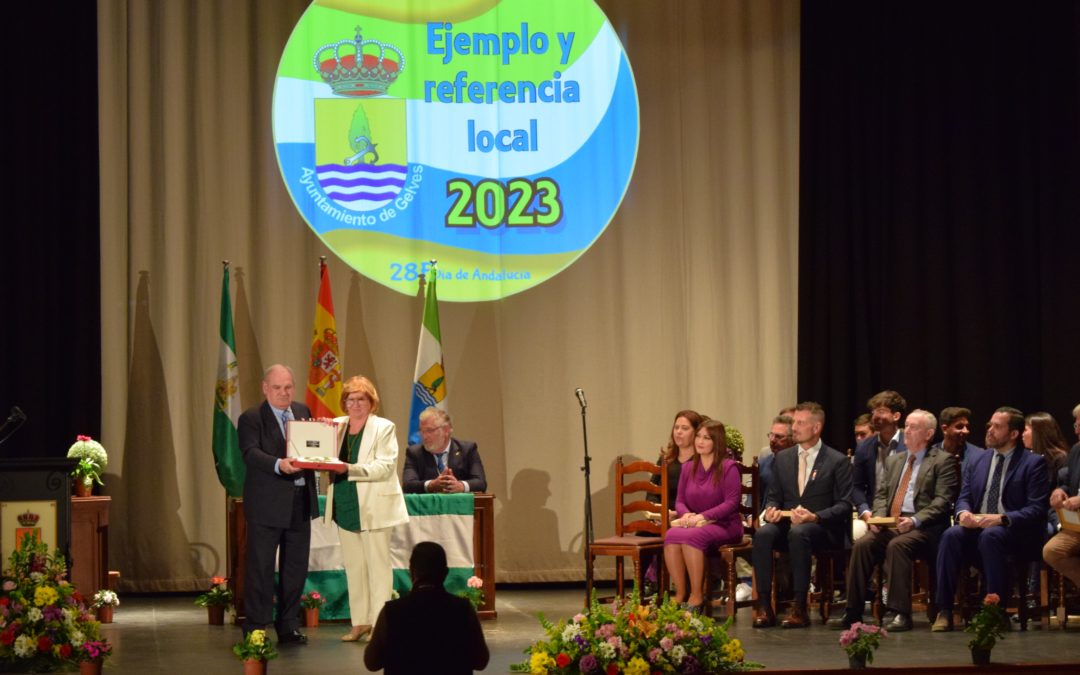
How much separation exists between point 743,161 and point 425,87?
216 cm

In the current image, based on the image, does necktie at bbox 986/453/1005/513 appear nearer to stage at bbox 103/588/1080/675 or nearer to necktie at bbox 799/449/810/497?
stage at bbox 103/588/1080/675

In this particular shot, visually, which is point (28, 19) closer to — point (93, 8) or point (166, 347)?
point (93, 8)

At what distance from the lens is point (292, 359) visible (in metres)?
8.80

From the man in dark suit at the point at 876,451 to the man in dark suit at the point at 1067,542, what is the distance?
0.84 meters

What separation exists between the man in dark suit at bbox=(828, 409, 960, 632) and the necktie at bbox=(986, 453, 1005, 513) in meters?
0.16

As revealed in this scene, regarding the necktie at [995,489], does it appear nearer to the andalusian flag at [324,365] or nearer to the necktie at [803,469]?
the necktie at [803,469]

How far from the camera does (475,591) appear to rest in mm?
6949

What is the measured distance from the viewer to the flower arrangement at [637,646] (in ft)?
14.0

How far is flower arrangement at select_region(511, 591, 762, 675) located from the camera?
14.0 feet

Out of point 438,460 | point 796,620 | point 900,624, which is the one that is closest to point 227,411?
point 438,460

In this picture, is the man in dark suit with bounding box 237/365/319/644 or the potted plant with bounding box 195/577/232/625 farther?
the potted plant with bounding box 195/577/232/625

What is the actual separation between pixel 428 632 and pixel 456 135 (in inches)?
227

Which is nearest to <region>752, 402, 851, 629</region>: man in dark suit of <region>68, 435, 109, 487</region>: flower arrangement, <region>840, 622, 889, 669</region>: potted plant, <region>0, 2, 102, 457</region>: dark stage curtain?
<region>840, 622, 889, 669</region>: potted plant

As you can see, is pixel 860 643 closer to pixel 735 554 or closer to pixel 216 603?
pixel 735 554
